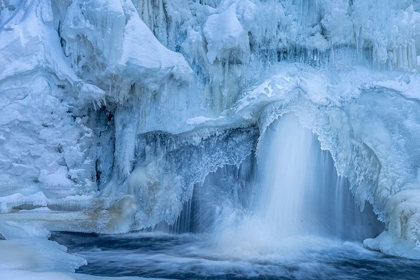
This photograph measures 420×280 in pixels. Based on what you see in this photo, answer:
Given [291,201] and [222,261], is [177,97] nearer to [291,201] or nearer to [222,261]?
[291,201]

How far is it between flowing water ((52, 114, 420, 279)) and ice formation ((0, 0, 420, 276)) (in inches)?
10.5

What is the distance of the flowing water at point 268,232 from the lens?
5.12 m

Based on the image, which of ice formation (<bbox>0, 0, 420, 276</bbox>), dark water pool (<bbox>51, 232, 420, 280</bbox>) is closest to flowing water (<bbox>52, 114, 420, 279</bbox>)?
dark water pool (<bbox>51, 232, 420, 280</bbox>)

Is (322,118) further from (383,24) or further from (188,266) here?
Result: (188,266)

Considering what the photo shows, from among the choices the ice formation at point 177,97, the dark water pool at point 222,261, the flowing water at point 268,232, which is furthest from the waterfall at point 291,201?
the dark water pool at point 222,261

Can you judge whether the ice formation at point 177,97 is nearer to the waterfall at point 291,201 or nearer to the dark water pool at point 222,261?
the waterfall at point 291,201

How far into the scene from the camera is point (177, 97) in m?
8.13

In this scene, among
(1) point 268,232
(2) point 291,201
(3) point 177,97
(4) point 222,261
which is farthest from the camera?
(3) point 177,97

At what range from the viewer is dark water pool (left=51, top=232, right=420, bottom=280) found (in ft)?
16.0

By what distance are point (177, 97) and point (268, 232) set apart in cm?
310

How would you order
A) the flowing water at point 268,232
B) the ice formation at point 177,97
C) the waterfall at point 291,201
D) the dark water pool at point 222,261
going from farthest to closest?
1. the ice formation at point 177,97
2. the waterfall at point 291,201
3. the flowing water at point 268,232
4. the dark water pool at point 222,261

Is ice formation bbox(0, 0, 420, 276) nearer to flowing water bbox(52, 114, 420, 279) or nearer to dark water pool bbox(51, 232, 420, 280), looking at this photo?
flowing water bbox(52, 114, 420, 279)

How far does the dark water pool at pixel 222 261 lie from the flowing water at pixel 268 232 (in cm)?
1

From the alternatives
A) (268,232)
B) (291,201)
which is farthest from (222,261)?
(291,201)
